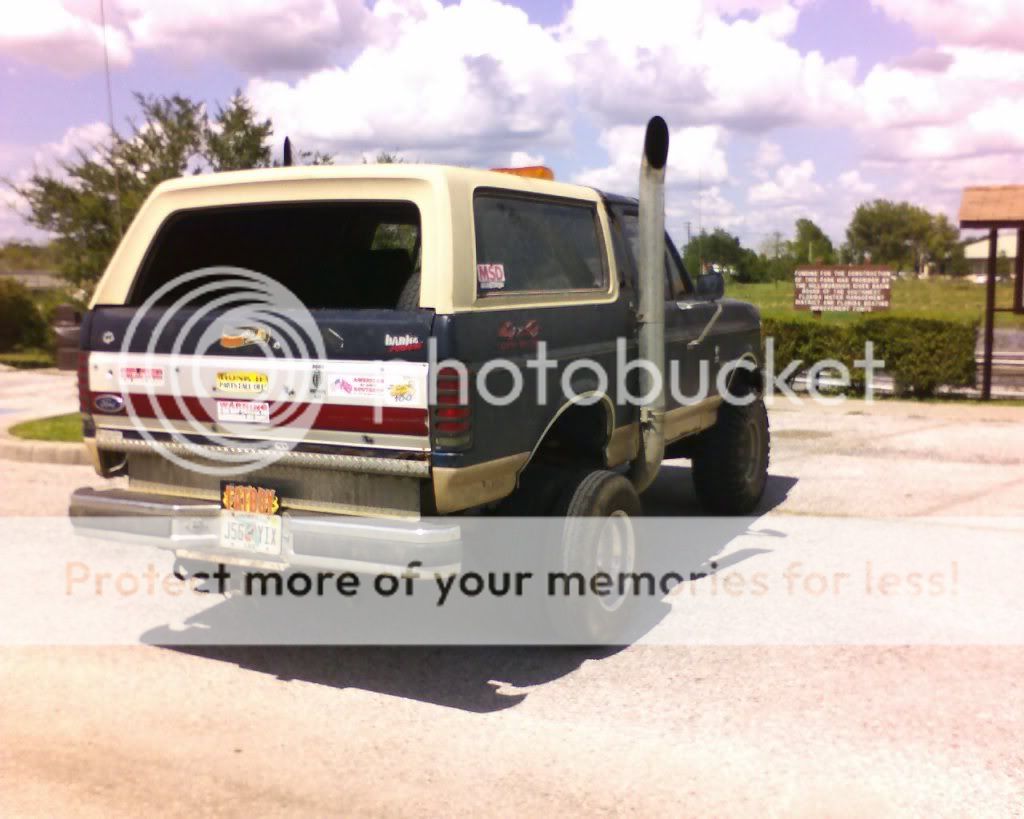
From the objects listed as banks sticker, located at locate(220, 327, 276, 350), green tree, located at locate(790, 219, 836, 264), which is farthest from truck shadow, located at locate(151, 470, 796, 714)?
green tree, located at locate(790, 219, 836, 264)

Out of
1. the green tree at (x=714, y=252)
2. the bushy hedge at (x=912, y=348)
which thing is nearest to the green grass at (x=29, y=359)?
the green tree at (x=714, y=252)

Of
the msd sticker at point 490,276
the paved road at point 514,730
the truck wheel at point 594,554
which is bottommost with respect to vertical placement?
the paved road at point 514,730

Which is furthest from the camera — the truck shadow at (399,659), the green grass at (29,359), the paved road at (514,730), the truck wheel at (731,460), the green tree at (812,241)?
the green tree at (812,241)

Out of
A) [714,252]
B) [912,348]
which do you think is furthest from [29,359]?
[912,348]

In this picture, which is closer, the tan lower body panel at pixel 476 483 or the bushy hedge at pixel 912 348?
the tan lower body panel at pixel 476 483

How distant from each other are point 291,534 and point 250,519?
0.90 ft

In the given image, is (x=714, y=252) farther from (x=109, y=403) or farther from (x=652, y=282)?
(x=109, y=403)

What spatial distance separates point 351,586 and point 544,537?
5.85ft

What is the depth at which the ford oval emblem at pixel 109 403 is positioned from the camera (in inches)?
195

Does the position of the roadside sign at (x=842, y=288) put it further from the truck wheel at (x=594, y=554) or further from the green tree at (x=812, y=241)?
the green tree at (x=812, y=241)

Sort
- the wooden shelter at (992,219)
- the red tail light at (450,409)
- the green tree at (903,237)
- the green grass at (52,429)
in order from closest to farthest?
the red tail light at (450,409) < the green grass at (52,429) < the wooden shelter at (992,219) < the green tree at (903,237)

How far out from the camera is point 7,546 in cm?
695

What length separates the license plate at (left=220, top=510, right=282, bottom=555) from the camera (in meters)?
4.54

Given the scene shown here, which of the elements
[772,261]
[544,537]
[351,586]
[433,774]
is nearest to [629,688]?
[544,537]
